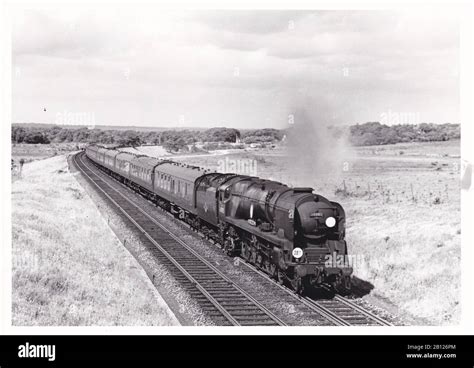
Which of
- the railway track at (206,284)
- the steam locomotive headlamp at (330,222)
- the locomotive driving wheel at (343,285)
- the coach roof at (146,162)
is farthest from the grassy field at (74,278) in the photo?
the coach roof at (146,162)

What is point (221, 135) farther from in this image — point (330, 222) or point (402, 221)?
point (330, 222)

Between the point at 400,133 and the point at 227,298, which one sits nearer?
the point at 227,298

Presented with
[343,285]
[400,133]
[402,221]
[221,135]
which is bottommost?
[343,285]

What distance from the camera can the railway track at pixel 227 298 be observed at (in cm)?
1467

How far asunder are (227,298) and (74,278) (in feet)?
15.6

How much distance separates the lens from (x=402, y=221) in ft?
80.3

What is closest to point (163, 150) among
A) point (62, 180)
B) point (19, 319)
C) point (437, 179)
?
point (62, 180)

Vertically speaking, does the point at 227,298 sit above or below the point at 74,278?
below

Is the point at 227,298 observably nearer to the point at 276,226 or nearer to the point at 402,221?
the point at 276,226

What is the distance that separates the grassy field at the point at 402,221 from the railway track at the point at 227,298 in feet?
5.82
